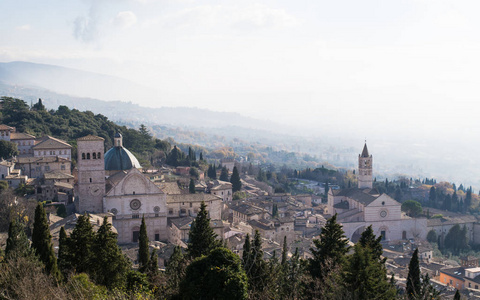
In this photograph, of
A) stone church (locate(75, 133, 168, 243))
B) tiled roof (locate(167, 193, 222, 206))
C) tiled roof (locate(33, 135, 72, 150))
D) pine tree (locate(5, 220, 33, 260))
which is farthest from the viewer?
tiled roof (locate(33, 135, 72, 150))

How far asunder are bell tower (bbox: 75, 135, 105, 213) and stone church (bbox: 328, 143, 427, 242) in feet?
75.9

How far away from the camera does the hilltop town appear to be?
35.5m

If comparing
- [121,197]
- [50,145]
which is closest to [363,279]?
[121,197]

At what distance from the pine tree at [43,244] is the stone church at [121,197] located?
47.6 feet

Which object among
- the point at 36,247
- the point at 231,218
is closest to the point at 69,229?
the point at 36,247

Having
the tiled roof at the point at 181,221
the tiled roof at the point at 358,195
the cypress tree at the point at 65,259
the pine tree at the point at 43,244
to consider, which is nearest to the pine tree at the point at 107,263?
the cypress tree at the point at 65,259

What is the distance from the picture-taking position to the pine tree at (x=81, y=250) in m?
20.2

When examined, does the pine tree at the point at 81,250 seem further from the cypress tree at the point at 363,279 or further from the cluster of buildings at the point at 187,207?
the cypress tree at the point at 363,279

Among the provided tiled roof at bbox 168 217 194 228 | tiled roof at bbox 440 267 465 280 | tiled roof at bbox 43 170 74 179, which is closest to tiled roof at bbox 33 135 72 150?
tiled roof at bbox 43 170 74 179

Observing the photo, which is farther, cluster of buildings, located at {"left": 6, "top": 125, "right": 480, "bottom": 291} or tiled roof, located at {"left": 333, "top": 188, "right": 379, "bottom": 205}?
tiled roof, located at {"left": 333, "top": 188, "right": 379, "bottom": 205}

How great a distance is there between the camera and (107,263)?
20016 millimetres

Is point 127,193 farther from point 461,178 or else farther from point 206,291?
point 461,178

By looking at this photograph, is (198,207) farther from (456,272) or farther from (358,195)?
(358,195)

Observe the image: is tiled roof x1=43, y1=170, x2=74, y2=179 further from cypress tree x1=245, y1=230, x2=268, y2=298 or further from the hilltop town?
cypress tree x1=245, y1=230, x2=268, y2=298
